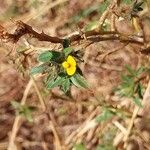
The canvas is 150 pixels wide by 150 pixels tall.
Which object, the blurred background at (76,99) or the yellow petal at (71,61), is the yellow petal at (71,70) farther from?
the blurred background at (76,99)

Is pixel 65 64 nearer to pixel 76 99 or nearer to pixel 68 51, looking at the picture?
pixel 68 51

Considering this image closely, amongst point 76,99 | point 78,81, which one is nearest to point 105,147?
point 76,99

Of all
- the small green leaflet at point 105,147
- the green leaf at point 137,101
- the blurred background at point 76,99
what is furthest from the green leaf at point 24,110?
the green leaf at point 137,101

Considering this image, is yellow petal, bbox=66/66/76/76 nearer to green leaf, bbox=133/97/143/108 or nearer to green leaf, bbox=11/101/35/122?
green leaf, bbox=133/97/143/108

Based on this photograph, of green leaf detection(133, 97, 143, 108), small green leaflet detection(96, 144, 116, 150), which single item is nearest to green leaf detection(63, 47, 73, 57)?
green leaf detection(133, 97, 143, 108)

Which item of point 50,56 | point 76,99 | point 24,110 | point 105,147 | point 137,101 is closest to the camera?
point 50,56

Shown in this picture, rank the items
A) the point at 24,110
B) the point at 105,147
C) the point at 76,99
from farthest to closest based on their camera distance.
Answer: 1. the point at 76,99
2. the point at 24,110
3. the point at 105,147

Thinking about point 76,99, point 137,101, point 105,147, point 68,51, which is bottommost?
point 105,147
